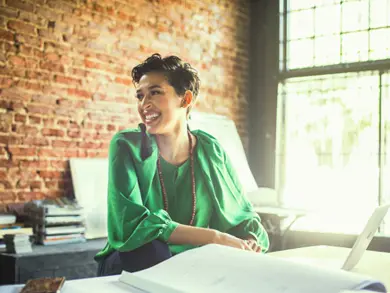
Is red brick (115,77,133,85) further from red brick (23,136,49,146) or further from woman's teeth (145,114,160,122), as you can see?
woman's teeth (145,114,160,122)

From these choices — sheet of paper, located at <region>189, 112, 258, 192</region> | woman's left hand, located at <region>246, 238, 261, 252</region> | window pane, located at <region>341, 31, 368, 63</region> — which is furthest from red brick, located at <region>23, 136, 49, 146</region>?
window pane, located at <region>341, 31, 368, 63</region>

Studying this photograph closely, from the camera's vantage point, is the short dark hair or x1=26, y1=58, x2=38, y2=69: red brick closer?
the short dark hair

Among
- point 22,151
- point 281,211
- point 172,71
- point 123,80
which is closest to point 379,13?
point 281,211

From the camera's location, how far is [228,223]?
7.32 feet

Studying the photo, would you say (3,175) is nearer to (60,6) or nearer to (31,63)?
(31,63)

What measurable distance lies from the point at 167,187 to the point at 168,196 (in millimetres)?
37

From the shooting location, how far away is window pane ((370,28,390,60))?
5305 millimetres

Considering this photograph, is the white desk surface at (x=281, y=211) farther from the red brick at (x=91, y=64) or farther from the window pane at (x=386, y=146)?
the red brick at (x=91, y=64)

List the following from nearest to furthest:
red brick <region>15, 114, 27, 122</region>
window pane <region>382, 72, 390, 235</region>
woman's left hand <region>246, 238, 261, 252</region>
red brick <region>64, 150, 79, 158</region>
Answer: woman's left hand <region>246, 238, 261, 252</region>
red brick <region>15, 114, 27, 122</region>
red brick <region>64, 150, 79, 158</region>
window pane <region>382, 72, 390, 235</region>

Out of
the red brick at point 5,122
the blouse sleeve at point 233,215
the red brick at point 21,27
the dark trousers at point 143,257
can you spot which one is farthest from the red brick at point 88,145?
the dark trousers at point 143,257

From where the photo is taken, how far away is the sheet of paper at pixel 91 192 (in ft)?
13.7

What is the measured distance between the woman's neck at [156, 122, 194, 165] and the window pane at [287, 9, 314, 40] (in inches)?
149

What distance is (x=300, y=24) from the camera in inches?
232

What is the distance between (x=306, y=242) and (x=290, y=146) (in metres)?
1.02
